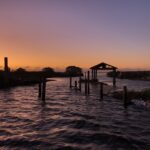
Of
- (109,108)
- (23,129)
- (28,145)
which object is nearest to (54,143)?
(28,145)

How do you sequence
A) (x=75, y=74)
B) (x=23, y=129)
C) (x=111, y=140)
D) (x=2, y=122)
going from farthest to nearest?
(x=75, y=74), (x=2, y=122), (x=23, y=129), (x=111, y=140)

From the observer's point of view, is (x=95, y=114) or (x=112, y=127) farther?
(x=95, y=114)

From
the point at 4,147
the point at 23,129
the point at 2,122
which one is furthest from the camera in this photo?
the point at 2,122

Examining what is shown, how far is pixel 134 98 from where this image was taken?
30.0m

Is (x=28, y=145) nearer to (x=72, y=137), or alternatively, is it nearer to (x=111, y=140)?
(x=72, y=137)

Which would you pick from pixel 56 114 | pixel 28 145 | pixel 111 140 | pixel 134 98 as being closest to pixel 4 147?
pixel 28 145

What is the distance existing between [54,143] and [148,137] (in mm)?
5432

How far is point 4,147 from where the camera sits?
13.6m

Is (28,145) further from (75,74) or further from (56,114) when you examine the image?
(75,74)

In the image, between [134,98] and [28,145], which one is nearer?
[28,145]

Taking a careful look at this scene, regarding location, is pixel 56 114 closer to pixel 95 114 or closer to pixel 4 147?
pixel 95 114

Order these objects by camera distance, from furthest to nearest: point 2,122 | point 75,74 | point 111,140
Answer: point 75,74
point 2,122
point 111,140

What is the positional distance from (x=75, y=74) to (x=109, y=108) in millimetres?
124279

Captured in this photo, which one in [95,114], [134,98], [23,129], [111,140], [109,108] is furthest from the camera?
[134,98]
